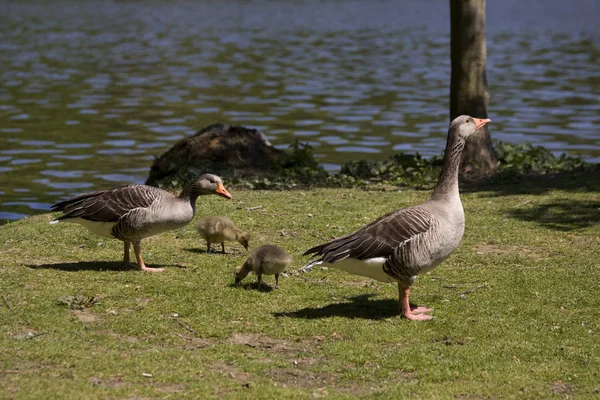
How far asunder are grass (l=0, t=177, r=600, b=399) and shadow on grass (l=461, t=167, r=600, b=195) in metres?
2.39

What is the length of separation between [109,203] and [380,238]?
364cm

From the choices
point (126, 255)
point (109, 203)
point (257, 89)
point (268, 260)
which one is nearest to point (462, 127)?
point (268, 260)

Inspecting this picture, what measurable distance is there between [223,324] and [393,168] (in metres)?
10.1

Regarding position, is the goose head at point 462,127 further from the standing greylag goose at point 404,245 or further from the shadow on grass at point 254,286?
the shadow on grass at point 254,286

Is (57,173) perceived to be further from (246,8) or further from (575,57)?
(246,8)

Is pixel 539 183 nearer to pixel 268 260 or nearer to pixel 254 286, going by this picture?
pixel 254 286

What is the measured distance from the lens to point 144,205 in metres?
10.3

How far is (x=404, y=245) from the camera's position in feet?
28.0

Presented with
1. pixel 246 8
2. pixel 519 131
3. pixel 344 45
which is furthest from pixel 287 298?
pixel 246 8

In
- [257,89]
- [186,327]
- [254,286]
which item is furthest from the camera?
[257,89]

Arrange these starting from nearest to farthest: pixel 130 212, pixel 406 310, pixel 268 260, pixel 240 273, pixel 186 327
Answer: pixel 186 327, pixel 406 310, pixel 268 260, pixel 240 273, pixel 130 212

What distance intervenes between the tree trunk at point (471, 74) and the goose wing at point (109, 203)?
848cm

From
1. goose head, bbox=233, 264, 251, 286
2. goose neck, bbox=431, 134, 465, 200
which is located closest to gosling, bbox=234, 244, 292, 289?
goose head, bbox=233, 264, 251, 286

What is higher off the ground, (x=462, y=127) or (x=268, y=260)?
(x=462, y=127)
